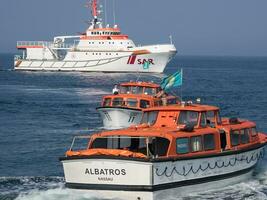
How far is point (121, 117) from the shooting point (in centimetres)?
4109

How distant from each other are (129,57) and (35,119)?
6520cm

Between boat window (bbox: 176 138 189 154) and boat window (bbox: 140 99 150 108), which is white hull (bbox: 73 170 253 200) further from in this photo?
boat window (bbox: 140 99 150 108)

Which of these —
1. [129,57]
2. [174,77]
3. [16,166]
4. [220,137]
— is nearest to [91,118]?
[174,77]

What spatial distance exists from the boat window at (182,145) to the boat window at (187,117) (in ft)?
6.20

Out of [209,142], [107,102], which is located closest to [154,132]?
[209,142]

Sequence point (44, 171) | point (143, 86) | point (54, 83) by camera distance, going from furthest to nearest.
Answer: point (54, 83)
point (143, 86)
point (44, 171)

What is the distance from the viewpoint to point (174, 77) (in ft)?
117

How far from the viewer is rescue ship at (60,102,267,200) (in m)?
21.0

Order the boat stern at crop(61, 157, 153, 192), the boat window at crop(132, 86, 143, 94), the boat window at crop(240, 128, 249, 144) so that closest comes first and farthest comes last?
the boat stern at crop(61, 157, 153, 192) → the boat window at crop(240, 128, 249, 144) → the boat window at crop(132, 86, 143, 94)

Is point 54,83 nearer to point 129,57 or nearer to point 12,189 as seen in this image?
point 129,57

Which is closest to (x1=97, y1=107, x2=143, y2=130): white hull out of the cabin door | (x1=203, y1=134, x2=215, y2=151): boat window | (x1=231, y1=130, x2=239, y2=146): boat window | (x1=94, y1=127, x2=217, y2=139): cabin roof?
(x1=231, y1=130, x2=239, y2=146): boat window

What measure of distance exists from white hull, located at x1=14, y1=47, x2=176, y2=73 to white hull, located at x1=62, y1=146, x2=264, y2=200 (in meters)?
87.8

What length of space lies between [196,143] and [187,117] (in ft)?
5.70

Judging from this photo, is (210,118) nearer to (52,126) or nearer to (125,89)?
(52,126)
